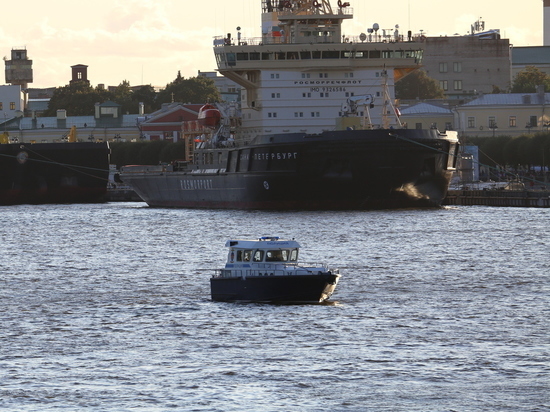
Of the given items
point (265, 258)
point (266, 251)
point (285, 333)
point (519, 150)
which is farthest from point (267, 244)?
point (519, 150)

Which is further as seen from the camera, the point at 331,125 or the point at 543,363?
the point at 331,125

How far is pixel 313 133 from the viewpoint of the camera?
98500mm

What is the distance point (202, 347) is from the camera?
38094mm

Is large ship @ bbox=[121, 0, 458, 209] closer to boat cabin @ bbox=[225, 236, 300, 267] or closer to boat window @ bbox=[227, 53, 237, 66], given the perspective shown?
boat window @ bbox=[227, 53, 237, 66]

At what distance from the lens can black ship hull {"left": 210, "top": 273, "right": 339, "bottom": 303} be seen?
44281 mm

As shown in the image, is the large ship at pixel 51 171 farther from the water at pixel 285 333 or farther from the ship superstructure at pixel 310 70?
the water at pixel 285 333

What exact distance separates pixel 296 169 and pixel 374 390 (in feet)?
191

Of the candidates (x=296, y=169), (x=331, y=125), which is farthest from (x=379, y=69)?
(x=296, y=169)

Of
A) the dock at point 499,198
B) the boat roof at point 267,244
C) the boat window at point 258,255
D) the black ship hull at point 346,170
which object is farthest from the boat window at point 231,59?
the boat window at point 258,255

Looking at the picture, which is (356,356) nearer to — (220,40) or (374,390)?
(374,390)

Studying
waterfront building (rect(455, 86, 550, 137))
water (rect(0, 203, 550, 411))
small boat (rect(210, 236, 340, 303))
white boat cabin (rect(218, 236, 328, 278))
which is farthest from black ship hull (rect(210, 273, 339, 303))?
waterfront building (rect(455, 86, 550, 137))

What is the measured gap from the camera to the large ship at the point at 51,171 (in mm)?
124562

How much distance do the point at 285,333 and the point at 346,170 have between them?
49904 mm

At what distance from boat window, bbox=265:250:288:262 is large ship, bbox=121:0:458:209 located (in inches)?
1693
